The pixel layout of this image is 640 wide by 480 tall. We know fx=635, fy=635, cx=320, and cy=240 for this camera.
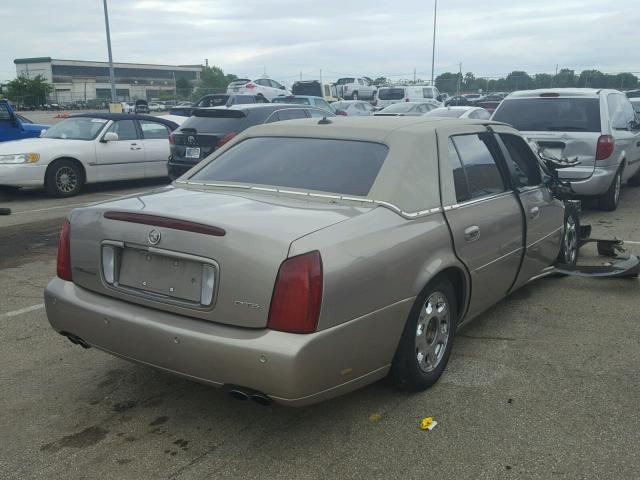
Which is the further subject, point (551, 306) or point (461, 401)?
point (551, 306)

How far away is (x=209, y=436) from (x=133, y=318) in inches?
27.6

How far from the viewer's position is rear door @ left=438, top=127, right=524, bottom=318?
383cm

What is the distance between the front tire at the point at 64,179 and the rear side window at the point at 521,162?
832 cm

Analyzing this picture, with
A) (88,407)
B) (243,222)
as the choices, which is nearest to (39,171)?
(88,407)

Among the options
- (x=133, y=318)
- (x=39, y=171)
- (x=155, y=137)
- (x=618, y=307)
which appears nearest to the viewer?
(x=133, y=318)

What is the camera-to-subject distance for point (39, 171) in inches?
415

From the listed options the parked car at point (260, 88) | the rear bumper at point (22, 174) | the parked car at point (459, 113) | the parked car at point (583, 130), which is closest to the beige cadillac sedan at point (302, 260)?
the parked car at point (583, 130)

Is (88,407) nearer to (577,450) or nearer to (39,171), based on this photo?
(577,450)

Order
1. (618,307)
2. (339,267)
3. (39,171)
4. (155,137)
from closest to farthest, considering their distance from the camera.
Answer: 1. (339,267)
2. (618,307)
3. (39,171)
4. (155,137)

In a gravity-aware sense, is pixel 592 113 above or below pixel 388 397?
above

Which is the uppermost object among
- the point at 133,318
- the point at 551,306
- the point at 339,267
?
the point at 339,267

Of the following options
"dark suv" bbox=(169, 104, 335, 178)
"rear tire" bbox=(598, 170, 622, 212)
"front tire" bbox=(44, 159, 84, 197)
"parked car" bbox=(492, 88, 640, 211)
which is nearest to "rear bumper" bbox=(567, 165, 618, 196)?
"parked car" bbox=(492, 88, 640, 211)

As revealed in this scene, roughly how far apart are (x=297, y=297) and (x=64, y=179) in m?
9.28

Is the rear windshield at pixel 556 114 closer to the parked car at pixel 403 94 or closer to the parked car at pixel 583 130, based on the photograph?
the parked car at pixel 583 130
